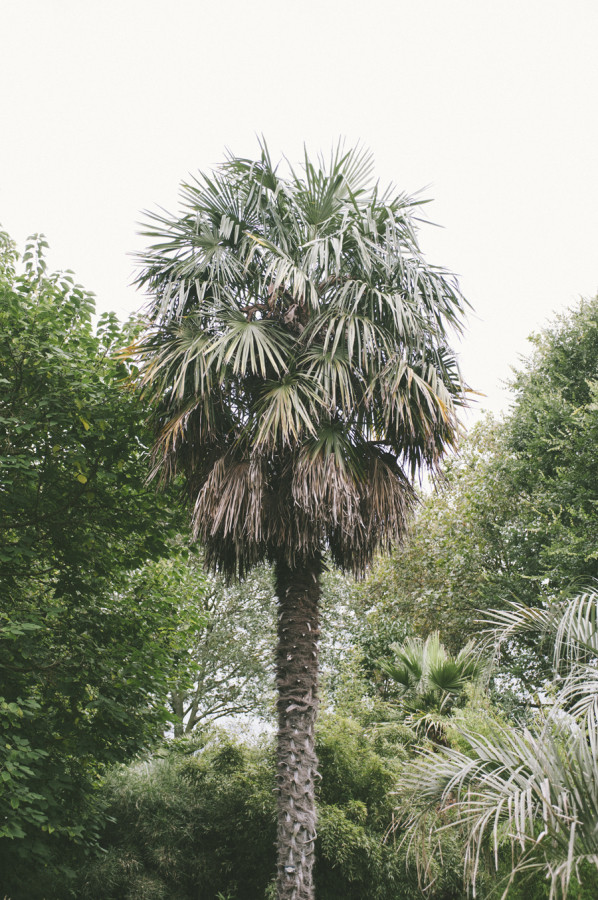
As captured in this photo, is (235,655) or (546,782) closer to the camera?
(546,782)

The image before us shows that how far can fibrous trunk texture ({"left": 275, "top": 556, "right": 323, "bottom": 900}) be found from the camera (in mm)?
4812

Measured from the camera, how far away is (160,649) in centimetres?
655

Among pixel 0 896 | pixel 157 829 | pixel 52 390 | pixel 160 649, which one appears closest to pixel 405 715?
pixel 157 829

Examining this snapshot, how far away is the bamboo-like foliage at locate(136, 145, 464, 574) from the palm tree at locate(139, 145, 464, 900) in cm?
2

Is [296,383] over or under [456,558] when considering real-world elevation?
under

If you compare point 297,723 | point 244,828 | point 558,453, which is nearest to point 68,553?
point 297,723

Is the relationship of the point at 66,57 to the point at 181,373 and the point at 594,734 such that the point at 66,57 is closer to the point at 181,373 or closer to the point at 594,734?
the point at 181,373

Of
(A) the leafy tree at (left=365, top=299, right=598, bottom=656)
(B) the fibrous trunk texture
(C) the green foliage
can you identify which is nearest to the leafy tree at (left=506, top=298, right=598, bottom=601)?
(A) the leafy tree at (left=365, top=299, right=598, bottom=656)

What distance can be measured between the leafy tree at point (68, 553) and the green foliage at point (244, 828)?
92 centimetres

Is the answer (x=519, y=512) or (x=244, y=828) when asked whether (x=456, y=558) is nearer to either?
(x=519, y=512)

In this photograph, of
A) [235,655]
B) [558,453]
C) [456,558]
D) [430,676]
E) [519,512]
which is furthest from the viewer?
[235,655]

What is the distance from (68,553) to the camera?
6098 millimetres

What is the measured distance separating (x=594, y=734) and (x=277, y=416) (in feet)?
10.5

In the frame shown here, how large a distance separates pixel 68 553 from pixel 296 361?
3.01 meters
